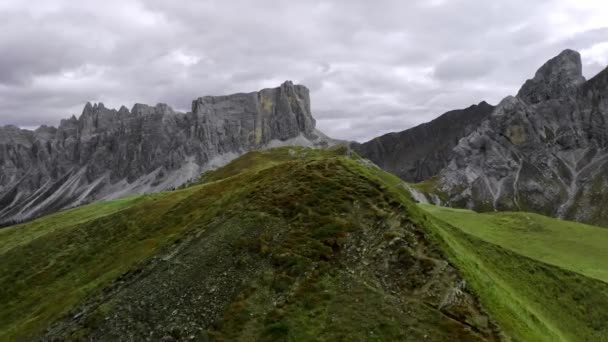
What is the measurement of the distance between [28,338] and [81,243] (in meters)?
28.2

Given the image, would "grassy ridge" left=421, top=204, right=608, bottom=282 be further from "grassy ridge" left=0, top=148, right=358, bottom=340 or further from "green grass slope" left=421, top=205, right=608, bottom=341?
"grassy ridge" left=0, top=148, right=358, bottom=340

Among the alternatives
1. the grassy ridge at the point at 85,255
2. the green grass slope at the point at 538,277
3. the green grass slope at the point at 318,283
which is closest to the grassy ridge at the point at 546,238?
the green grass slope at the point at 538,277

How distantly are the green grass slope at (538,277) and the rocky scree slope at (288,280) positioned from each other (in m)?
3.25

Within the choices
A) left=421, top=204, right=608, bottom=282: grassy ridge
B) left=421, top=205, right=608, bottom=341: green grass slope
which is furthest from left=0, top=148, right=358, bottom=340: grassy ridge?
left=421, top=204, right=608, bottom=282: grassy ridge

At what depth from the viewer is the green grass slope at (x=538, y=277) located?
30016 millimetres

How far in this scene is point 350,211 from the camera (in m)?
37.5

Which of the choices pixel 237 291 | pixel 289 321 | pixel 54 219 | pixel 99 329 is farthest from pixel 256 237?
pixel 54 219

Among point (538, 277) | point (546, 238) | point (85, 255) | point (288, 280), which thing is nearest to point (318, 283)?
point (288, 280)

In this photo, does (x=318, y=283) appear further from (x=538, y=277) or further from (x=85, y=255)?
(x=85, y=255)

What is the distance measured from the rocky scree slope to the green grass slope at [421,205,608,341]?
3.25m

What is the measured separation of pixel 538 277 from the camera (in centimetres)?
4206

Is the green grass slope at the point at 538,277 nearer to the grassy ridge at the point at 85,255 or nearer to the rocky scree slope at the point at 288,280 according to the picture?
the rocky scree slope at the point at 288,280

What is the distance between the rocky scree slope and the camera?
27.5m

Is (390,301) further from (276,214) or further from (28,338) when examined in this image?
(28,338)
